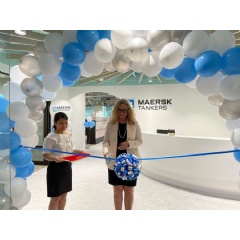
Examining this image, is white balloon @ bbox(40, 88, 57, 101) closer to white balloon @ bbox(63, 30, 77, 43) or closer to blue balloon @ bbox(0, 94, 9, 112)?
blue balloon @ bbox(0, 94, 9, 112)

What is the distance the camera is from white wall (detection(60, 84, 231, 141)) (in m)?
7.33

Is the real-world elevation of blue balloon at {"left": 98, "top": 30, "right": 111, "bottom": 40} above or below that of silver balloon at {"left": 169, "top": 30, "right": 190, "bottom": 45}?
above

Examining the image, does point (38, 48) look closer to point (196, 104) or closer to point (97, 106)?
point (196, 104)

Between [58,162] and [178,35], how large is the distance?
1.68 meters

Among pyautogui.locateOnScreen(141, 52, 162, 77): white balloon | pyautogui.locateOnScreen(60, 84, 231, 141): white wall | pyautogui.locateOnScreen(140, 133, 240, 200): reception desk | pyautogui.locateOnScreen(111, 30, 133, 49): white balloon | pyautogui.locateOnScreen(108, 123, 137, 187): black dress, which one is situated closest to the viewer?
pyautogui.locateOnScreen(111, 30, 133, 49): white balloon

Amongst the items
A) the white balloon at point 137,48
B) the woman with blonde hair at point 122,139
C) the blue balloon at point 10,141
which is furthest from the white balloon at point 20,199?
the white balloon at point 137,48

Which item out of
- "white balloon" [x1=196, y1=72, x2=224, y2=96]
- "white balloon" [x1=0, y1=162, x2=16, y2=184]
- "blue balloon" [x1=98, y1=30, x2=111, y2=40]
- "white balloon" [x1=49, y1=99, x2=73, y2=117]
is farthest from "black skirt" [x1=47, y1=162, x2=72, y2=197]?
"white balloon" [x1=49, y1=99, x2=73, y2=117]

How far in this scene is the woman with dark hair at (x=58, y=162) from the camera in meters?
2.37

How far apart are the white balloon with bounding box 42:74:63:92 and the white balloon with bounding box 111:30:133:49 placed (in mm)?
772

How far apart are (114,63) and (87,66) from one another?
0.94 feet

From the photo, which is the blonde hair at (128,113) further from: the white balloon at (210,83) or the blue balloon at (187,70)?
the white balloon at (210,83)

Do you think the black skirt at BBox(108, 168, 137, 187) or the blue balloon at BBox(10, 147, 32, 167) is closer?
the blue balloon at BBox(10, 147, 32, 167)

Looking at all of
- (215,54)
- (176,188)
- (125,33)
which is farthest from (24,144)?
(176,188)

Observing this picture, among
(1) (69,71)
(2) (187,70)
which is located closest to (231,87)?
(2) (187,70)
